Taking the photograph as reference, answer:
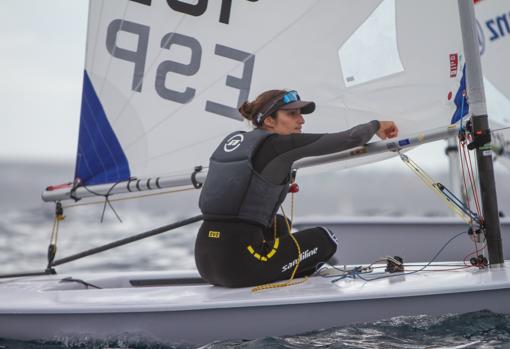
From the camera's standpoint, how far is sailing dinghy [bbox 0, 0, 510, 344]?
270 cm

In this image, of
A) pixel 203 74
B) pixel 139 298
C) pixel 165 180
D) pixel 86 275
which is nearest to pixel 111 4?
pixel 203 74

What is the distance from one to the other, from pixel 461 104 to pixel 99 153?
2.02m

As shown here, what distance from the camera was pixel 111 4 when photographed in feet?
12.8

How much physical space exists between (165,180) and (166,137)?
28 centimetres

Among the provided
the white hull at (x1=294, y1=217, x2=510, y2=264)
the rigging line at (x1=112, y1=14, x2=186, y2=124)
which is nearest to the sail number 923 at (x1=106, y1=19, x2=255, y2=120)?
the rigging line at (x1=112, y1=14, x2=186, y2=124)

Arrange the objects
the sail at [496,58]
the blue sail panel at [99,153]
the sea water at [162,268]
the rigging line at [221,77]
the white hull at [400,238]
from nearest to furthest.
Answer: the sea water at [162,268] < the rigging line at [221,77] < the blue sail panel at [99,153] < the white hull at [400,238] < the sail at [496,58]

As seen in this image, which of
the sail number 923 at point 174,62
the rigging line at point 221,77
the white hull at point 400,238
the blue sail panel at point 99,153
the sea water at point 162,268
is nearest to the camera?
the sea water at point 162,268

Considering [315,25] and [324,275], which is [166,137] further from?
[324,275]

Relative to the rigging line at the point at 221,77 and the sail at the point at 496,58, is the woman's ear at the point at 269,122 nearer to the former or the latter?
the rigging line at the point at 221,77

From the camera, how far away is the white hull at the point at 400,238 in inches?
186

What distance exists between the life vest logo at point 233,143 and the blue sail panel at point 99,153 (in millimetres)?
1086

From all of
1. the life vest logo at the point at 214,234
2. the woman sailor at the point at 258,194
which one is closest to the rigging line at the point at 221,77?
the woman sailor at the point at 258,194

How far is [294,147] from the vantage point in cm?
287

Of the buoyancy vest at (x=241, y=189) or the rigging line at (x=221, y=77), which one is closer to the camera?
the buoyancy vest at (x=241, y=189)
